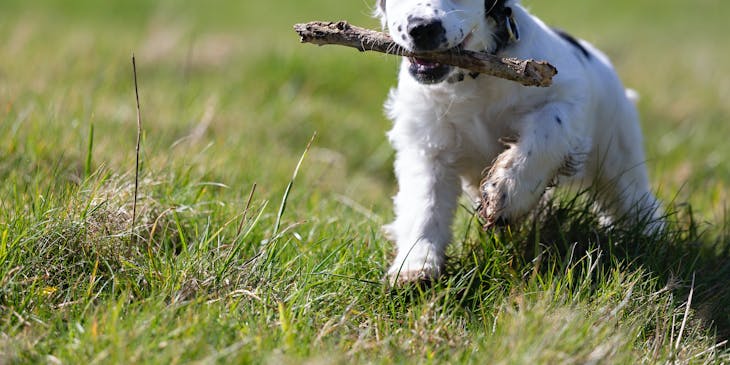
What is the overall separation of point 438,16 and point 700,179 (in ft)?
10.8

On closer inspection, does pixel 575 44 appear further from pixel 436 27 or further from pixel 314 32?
pixel 314 32

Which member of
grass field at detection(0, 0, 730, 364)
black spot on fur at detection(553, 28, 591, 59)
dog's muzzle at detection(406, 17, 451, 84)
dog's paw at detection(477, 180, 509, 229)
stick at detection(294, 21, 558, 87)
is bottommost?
grass field at detection(0, 0, 730, 364)

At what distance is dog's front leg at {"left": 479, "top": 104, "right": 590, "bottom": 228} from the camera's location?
3830mm

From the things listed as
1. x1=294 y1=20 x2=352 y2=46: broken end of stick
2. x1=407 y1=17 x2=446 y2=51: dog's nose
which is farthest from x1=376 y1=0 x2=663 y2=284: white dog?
x1=294 y1=20 x2=352 y2=46: broken end of stick

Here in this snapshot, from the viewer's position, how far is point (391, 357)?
120 inches

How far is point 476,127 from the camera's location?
4.21 meters

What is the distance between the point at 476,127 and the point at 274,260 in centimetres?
116

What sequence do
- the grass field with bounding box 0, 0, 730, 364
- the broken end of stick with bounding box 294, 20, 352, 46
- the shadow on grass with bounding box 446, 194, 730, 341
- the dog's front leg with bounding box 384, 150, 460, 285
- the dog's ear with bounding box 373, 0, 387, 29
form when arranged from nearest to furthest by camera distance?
1. the grass field with bounding box 0, 0, 730, 364
2. the broken end of stick with bounding box 294, 20, 352, 46
3. the shadow on grass with bounding box 446, 194, 730, 341
4. the dog's front leg with bounding box 384, 150, 460, 285
5. the dog's ear with bounding box 373, 0, 387, 29

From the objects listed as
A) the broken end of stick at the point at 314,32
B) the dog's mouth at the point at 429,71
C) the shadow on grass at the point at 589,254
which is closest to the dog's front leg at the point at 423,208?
the shadow on grass at the point at 589,254

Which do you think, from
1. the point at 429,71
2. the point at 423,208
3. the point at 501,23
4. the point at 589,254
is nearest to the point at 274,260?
the point at 423,208

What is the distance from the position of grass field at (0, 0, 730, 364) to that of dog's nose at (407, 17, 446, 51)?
0.78 metres

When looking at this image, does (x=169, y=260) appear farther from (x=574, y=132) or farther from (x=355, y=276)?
(x=574, y=132)

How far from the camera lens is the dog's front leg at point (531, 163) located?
3830mm

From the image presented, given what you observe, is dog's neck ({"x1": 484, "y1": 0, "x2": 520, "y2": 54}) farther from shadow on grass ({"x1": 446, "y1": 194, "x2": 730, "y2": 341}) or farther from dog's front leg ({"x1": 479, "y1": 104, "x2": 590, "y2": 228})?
shadow on grass ({"x1": 446, "y1": 194, "x2": 730, "y2": 341})
